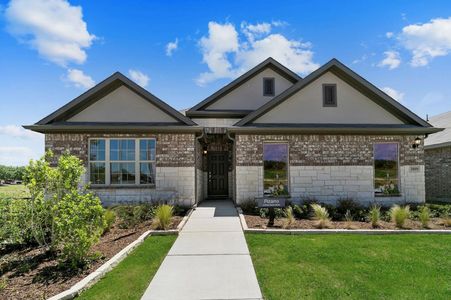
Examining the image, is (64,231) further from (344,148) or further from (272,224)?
(344,148)

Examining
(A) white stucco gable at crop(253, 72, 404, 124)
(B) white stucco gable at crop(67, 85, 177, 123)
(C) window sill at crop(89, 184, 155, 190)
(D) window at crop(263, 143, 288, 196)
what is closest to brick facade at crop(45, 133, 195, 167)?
(B) white stucco gable at crop(67, 85, 177, 123)

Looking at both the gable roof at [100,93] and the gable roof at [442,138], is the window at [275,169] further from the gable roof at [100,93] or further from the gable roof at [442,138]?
the gable roof at [442,138]

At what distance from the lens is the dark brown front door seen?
1664 centimetres

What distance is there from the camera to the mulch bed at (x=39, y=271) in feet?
17.7

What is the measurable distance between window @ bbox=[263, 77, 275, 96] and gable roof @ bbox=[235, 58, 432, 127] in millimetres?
3857

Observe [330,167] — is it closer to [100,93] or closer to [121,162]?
[121,162]

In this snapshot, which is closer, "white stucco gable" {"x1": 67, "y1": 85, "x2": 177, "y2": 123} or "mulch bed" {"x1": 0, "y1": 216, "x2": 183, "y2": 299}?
"mulch bed" {"x1": 0, "y1": 216, "x2": 183, "y2": 299}

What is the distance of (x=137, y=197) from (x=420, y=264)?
1010 centimetres

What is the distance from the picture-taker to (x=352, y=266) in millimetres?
6273

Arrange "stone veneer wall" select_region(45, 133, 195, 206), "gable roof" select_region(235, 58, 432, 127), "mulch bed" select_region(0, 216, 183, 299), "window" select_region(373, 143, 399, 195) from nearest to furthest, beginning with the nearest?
"mulch bed" select_region(0, 216, 183, 299)
"stone veneer wall" select_region(45, 133, 195, 206)
"gable roof" select_region(235, 58, 432, 127)
"window" select_region(373, 143, 399, 195)

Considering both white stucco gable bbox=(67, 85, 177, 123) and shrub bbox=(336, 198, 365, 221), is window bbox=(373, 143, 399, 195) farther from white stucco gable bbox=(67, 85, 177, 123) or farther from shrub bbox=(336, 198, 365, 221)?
white stucco gable bbox=(67, 85, 177, 123)

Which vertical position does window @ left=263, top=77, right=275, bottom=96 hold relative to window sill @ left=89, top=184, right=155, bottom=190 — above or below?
above

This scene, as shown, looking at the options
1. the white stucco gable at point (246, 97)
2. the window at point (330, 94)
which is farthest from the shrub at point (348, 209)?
the white stucco gable at point (246, 97)

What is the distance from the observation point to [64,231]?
6406 mm
